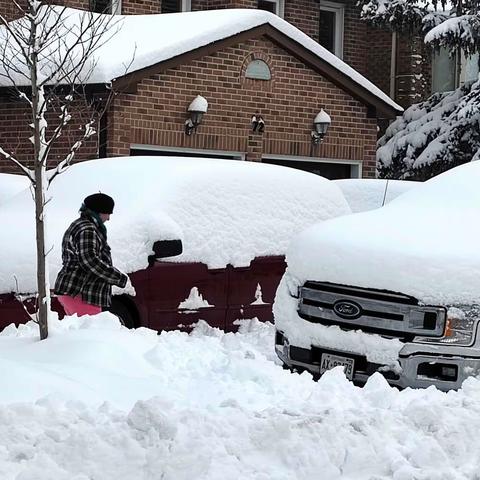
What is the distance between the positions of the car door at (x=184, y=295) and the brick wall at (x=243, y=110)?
4954 mm

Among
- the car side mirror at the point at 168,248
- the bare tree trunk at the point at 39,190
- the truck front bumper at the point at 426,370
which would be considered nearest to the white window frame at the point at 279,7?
the car side mirror at the point at 168,248

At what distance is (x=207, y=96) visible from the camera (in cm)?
1462

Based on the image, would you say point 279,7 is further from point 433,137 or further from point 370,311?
point 370,311

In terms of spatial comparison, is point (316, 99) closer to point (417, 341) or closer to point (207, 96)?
point (207, 96)

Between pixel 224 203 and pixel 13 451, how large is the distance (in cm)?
474

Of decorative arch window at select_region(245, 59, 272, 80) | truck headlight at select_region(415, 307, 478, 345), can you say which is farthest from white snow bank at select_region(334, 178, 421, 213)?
truck headlight at select_region(415, 307, 478, 345)

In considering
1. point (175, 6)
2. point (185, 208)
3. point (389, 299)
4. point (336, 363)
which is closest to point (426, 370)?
point (389, 299)

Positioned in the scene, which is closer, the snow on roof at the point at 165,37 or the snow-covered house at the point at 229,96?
the snow on roof at the point at 165,37

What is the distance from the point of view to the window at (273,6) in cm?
1905

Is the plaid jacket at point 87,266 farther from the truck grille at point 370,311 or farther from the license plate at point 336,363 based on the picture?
the license plate at point 336,363

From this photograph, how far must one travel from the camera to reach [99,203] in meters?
Answer: 7.58

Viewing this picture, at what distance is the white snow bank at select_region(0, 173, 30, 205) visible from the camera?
1157 centimetres

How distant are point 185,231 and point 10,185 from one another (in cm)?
392

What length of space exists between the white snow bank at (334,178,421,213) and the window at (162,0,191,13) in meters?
5.48
